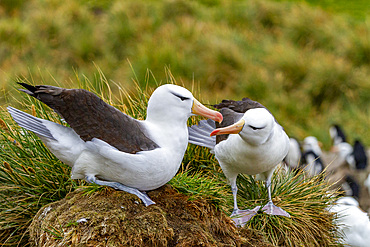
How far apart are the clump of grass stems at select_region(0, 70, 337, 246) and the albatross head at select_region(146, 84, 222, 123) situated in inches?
22.3

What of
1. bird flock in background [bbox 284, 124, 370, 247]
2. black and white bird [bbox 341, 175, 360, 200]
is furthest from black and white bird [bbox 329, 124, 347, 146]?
black and white bird [bbox 341, 175, 360, 200]

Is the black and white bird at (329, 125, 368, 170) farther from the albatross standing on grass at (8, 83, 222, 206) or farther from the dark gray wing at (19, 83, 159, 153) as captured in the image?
the dark gray wing at (19, 83, 159, 153)

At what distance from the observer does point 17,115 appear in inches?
118

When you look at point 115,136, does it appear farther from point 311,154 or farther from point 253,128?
point 311,154

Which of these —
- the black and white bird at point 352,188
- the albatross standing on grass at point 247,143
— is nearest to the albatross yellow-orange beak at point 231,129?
the albatross standing on grass at point 247,143

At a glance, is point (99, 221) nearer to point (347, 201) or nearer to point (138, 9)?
point (347, 201)

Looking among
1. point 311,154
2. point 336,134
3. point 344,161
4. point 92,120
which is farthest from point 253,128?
point 336,134

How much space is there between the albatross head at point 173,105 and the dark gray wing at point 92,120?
0.21m

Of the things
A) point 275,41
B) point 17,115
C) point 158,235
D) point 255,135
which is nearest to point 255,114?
point 255,135

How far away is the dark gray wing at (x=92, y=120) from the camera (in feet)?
9.55

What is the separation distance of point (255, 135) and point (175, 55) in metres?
6.13

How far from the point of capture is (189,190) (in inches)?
132

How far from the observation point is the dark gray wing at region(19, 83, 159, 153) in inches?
115

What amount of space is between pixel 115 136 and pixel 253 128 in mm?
959
